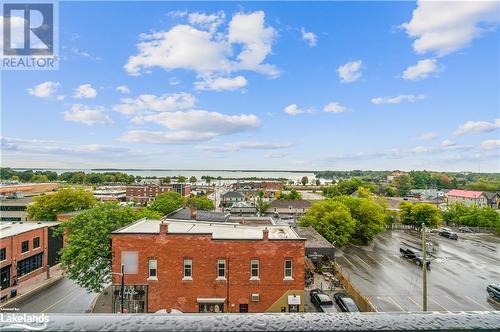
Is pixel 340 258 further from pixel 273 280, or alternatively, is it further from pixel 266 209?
pixel 266 209

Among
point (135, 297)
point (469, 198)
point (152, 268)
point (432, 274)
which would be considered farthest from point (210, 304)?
point (469, 198)

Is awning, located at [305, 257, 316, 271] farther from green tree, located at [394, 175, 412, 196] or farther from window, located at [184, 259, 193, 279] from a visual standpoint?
green tree, located at [394, 175, 412, 196]

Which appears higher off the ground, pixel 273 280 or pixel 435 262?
pixel 273 280

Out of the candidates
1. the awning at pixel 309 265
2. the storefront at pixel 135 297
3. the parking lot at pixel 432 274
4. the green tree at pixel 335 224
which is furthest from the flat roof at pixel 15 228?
the green tree at pixel 335 224

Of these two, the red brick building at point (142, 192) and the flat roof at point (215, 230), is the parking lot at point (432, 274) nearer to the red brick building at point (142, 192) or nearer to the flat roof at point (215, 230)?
the flat roof at point (215, 230)

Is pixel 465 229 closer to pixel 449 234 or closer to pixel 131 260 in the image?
pixel 449 234

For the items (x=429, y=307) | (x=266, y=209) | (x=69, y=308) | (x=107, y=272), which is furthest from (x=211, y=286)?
(x=266, y=209)

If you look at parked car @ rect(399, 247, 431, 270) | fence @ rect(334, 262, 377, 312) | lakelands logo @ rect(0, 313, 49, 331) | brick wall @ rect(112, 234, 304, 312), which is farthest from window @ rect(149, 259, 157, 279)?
parked car @ rect(399, 247, 431, 270)
